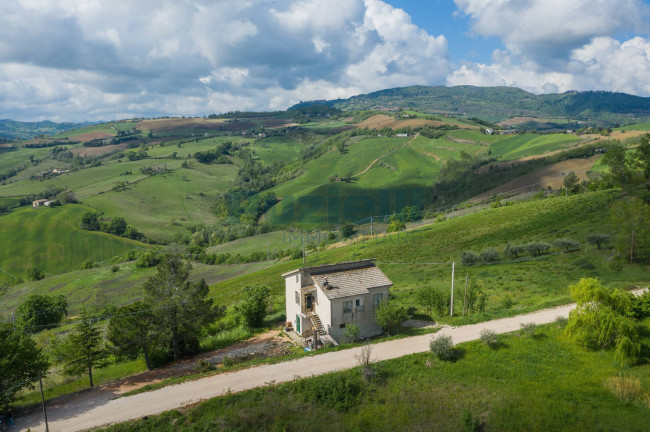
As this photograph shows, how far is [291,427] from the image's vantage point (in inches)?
768

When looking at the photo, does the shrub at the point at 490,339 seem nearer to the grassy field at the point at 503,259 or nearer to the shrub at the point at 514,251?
the grassy field at the point at 503,259

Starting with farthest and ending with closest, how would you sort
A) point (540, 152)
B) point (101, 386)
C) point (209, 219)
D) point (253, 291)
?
point (209, 219) → point (540, 152) → point (253, 291) → point (101, 386)

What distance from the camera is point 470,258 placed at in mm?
46969

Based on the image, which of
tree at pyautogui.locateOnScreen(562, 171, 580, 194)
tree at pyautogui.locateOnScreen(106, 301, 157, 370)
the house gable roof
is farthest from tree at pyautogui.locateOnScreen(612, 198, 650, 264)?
tree at pyautogui.locateOnScreen(562, 171, 580, 194)

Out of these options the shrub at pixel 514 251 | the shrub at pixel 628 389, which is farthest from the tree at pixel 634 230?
the shrub at pixel 628 389

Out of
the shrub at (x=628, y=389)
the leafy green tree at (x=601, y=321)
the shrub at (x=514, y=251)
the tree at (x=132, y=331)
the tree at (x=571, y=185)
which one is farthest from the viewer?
the tree at (x=571, y=185)

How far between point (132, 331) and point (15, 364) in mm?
6725

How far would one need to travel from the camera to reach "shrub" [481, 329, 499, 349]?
84.3 feet

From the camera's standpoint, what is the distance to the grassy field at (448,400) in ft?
62.7

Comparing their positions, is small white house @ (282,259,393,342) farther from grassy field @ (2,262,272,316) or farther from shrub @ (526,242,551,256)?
grassy field @ (2,262,272,316)

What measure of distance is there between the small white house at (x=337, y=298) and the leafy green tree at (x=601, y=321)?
13457mm

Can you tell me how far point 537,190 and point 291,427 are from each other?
9431 cm

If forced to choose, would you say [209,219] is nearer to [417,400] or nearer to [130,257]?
[130,257]

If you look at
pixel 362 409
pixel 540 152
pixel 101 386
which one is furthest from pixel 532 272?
pixel 540 152
